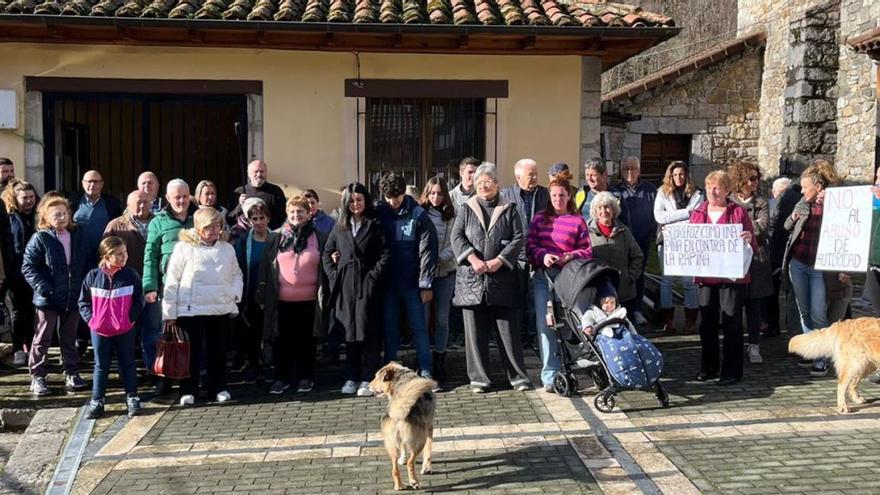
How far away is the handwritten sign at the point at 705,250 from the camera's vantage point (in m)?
7.11

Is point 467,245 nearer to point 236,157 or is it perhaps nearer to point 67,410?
point 67,410

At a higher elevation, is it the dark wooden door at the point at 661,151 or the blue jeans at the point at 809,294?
the dark wooden door at the point at 661,151

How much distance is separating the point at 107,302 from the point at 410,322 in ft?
8.26

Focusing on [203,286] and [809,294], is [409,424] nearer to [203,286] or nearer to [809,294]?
[203,286]

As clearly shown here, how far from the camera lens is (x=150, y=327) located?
24.8 feet

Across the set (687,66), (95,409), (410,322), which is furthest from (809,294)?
(687,66)

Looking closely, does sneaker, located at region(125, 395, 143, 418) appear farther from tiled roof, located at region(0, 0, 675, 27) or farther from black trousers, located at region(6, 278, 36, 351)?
tiled roof, located at region(0, 0, 675, 27)

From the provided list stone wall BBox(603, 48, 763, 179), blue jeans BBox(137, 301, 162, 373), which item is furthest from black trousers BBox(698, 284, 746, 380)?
stone wall BBox(603, 48, 763, 179)

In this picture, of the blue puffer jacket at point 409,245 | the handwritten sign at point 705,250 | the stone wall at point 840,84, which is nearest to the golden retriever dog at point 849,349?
the handwritten sign at point 705,250

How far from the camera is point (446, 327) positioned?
7820mm

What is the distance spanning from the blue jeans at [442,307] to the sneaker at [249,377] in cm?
170

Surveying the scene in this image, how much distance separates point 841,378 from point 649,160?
39.0ft

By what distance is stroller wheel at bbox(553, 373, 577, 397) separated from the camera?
22.9ft

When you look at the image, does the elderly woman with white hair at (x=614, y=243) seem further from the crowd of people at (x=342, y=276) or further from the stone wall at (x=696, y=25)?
the stone wall at (x=696, y=25)
